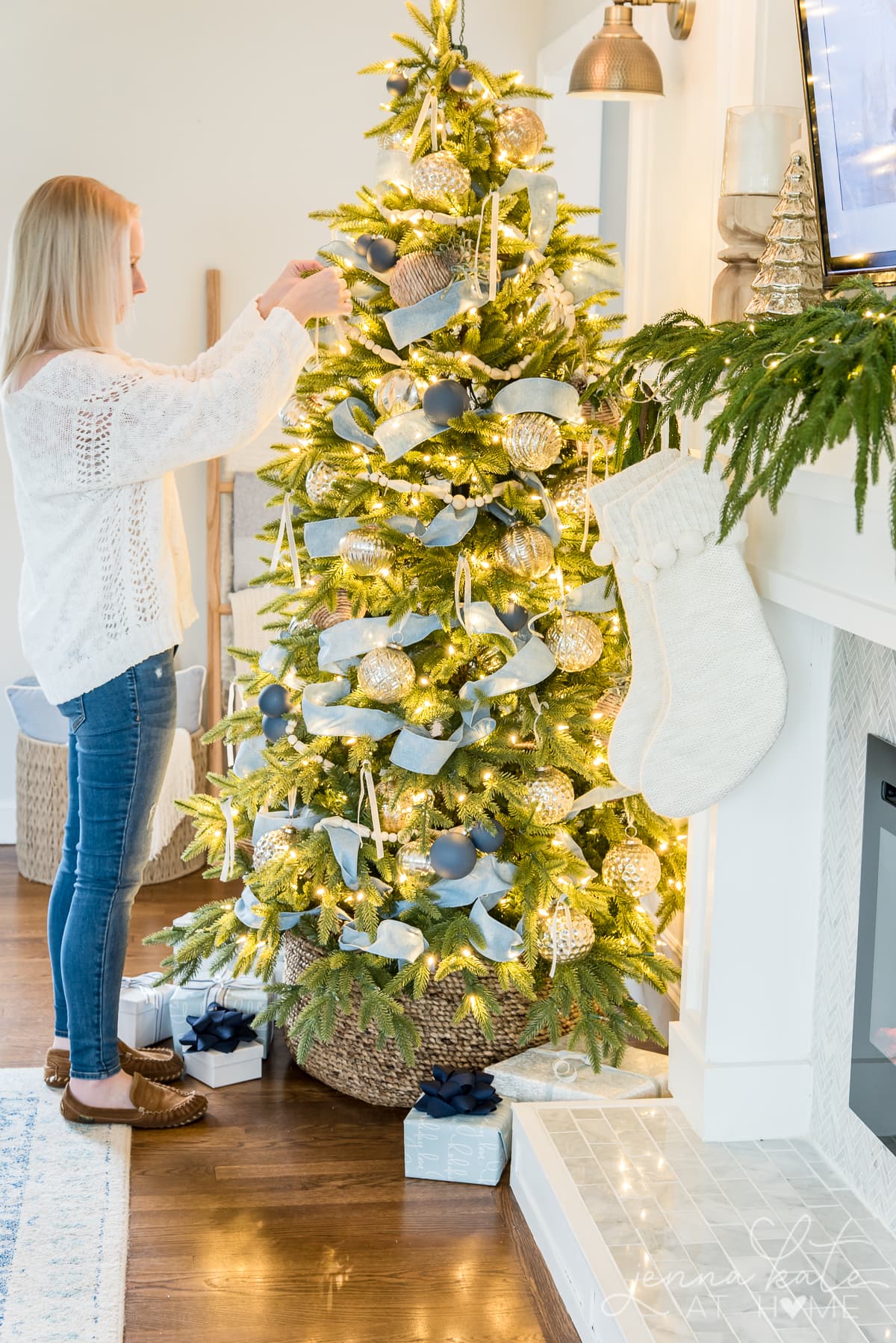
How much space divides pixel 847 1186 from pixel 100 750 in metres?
1.34

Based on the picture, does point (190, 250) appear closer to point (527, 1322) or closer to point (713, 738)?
point (713, 738)

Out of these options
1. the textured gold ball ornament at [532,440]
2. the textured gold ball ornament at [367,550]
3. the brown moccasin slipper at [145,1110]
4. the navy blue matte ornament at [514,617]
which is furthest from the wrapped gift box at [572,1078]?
the textured gold ball ornament at [532,440]

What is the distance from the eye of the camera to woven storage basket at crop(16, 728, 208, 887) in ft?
11.7

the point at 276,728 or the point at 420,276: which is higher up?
the point at 420,276

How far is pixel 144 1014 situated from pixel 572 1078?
87 cm

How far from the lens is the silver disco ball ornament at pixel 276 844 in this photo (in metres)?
2.43

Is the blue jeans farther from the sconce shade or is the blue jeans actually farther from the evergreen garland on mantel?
the sconce shade

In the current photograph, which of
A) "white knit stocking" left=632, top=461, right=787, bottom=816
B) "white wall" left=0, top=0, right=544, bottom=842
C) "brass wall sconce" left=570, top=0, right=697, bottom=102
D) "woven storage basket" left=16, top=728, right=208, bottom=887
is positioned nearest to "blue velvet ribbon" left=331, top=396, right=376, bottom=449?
"white knit stocking" left=632, top=461, right=787, bottom=816

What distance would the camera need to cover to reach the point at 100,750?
2303 millimetres

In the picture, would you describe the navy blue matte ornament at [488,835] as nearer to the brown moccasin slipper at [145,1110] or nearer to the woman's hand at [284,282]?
the brown moccasin slipper at [145,1110]

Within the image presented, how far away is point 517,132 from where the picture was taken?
7.39 ft

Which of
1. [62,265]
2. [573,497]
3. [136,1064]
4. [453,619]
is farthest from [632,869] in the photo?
[62,265]

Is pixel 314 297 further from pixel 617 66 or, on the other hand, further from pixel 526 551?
pixel 617 66

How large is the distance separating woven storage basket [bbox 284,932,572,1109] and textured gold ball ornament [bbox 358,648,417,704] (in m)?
0.53
